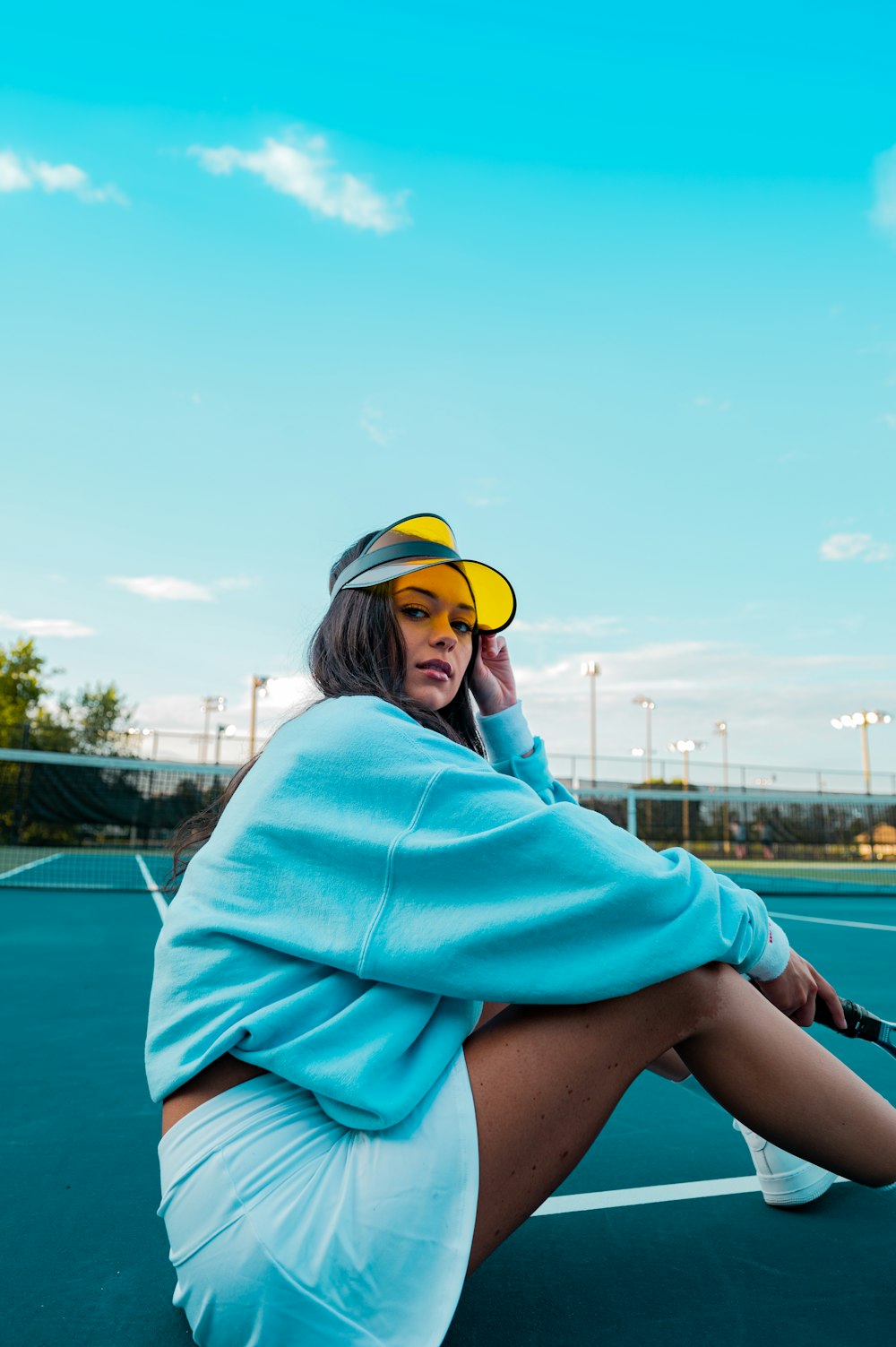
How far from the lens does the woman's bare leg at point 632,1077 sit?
1.41 metres

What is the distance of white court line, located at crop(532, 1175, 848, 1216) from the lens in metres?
2.34

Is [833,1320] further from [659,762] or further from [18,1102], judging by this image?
[659,762]

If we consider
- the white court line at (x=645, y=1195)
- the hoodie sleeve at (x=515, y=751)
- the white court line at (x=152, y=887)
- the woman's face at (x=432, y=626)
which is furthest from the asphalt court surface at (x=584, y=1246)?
the white court line at (x=152, y=887)

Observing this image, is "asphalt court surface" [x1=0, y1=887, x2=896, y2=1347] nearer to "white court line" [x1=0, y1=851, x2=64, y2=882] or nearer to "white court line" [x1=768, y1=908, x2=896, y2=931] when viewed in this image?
"white court line" [x1=768, y1=908, x2=896, y2=931]

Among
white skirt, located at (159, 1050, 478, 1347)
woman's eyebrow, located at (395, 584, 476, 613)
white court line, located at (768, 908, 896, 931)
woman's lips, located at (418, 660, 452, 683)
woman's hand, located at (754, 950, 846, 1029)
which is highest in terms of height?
woman's eyebrow, located at (395, 584, 476, 613)

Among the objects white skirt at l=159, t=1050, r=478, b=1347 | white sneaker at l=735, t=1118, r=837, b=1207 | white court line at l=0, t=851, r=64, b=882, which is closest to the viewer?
white skirt at l=159, t=1050, r=478, b=1347

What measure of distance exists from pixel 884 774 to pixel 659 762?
9882 mm

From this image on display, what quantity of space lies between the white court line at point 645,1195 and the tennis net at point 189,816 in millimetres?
11556

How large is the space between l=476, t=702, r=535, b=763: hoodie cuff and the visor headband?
719mm

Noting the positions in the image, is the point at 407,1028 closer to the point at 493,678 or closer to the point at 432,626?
the point at 432,626

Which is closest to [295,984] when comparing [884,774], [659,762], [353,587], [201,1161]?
[201,1161]

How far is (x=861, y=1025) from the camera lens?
1.93 m

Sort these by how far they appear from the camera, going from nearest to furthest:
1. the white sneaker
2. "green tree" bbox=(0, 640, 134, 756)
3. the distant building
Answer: the white sneaker < the distant building < "green tree" bbox=(0, 640, 134, 756)

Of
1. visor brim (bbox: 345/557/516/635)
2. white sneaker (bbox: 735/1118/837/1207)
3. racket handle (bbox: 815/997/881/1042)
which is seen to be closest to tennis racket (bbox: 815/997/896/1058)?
racket handle (bbox: 815/997/881/1042)
